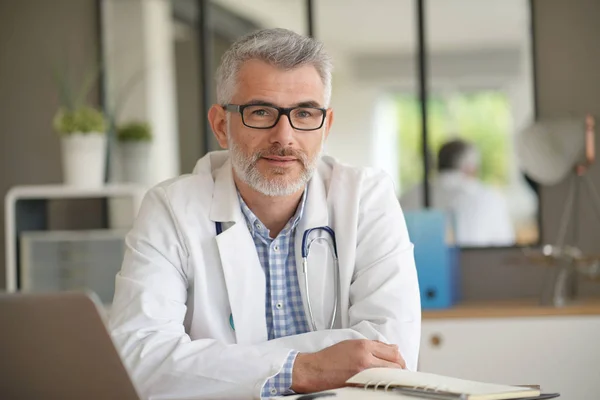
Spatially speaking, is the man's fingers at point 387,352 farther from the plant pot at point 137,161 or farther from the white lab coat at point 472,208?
the plant pot at point 137,161

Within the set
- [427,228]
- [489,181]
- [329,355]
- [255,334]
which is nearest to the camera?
[329,355]

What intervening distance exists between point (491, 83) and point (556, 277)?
852 millimetres

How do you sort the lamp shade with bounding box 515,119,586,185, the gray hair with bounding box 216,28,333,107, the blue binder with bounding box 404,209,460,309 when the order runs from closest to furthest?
1. the gray hair with bounding box 216,28,333,107
2. the blue binder with bounding box 404,209,460,309
3. the lamp shade with bounding box 515,119,586,185

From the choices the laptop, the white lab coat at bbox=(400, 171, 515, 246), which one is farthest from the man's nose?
the white lab coat at bbox=(400, 171, 515, 246)

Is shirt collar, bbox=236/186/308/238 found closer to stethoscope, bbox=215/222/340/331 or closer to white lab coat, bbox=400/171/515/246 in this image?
stethoscope, bbox=215/222/340/331

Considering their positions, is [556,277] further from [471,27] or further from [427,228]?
[471,27]

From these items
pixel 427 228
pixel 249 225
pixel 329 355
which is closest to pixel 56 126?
pixel 427 228

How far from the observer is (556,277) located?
3840mm

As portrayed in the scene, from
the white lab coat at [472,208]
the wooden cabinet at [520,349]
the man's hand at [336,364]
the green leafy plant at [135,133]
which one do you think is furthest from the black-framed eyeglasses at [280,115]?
the green leafy plant at [135,133]

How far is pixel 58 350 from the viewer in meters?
1.13

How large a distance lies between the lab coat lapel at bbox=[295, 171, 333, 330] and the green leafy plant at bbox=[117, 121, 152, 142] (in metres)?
2.27

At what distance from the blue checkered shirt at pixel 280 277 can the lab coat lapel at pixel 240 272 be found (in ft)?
0.10

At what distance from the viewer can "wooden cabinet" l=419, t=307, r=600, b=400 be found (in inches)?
132

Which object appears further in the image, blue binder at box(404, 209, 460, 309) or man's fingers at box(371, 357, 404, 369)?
blue binder at box(404, 209, 460, 309)
